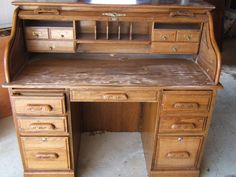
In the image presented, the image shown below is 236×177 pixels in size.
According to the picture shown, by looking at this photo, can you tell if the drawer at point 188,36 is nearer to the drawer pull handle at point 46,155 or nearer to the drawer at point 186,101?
the drawer at point 186,101

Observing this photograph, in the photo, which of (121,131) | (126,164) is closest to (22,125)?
(126,164)

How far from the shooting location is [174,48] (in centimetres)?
169

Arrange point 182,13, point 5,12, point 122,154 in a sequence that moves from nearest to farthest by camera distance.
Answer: point 182,13 < point 122,154 < point 5,12

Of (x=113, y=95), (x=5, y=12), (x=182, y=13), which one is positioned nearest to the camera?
(x=113, y=95)

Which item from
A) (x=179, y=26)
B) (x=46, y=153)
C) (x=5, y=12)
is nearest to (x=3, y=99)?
(x=5, y=12)

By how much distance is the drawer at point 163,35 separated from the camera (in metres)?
1.63

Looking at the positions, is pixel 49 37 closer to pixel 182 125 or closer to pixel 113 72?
pixel 113 72

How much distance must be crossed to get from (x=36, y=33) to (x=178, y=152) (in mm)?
1220

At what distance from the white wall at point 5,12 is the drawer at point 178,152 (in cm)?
171

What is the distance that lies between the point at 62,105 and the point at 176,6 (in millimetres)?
913

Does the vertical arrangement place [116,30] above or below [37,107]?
above

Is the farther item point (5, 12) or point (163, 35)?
point (5, 12)

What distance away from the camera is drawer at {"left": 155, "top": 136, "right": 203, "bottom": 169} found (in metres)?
1.64

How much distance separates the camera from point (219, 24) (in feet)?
13.8
